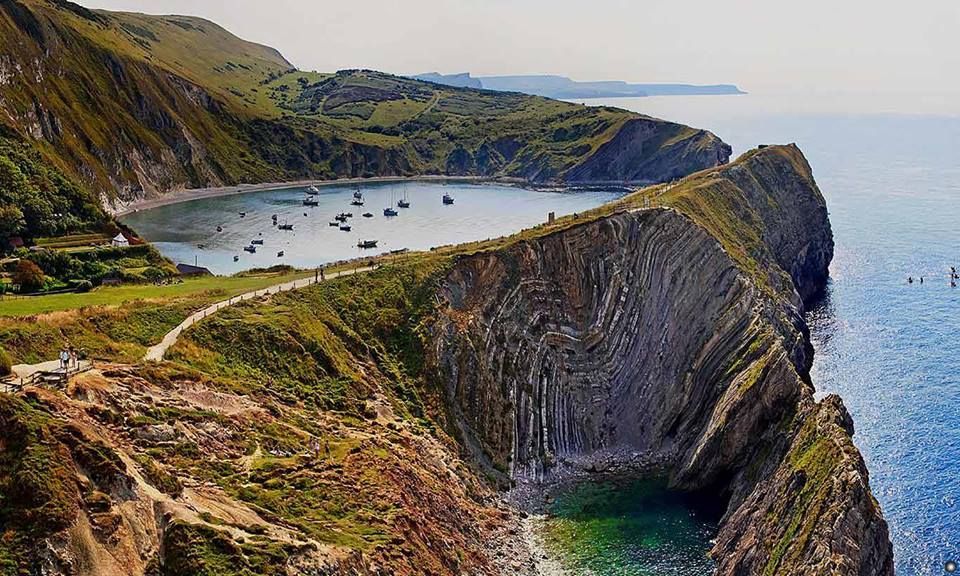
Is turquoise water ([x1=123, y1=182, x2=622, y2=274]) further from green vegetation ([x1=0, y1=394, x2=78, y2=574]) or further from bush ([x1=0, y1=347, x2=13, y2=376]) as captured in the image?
green vegetation ([x1=0, y1=394, x2=78, y2=574])

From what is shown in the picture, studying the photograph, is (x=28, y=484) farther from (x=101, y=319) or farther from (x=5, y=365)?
(x=101, y=319)

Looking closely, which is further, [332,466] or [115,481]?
[332,466]

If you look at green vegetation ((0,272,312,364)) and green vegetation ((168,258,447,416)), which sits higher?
green vegetation ((0,272,312,364))

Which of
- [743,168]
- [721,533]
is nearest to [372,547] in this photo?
[721,533]

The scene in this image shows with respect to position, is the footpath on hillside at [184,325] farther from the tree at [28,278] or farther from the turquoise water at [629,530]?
the turquoise water at [629,530]

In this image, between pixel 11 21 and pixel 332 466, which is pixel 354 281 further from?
pixel 11 21

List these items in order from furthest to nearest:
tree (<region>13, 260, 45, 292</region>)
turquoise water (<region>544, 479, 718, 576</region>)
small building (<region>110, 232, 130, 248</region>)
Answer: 1. small building (<region>110, 232, 130, 248</region>)
2. tree (<region>13, 260, 45, 292</region>)
3. turquoise water (<region>544, 479, 718, 576</region>)

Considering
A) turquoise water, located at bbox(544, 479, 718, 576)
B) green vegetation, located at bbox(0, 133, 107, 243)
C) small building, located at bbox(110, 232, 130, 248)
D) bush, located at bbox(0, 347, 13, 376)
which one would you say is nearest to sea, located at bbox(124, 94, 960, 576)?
turquoise water, located at bbox(544, 479, 718, 576)
